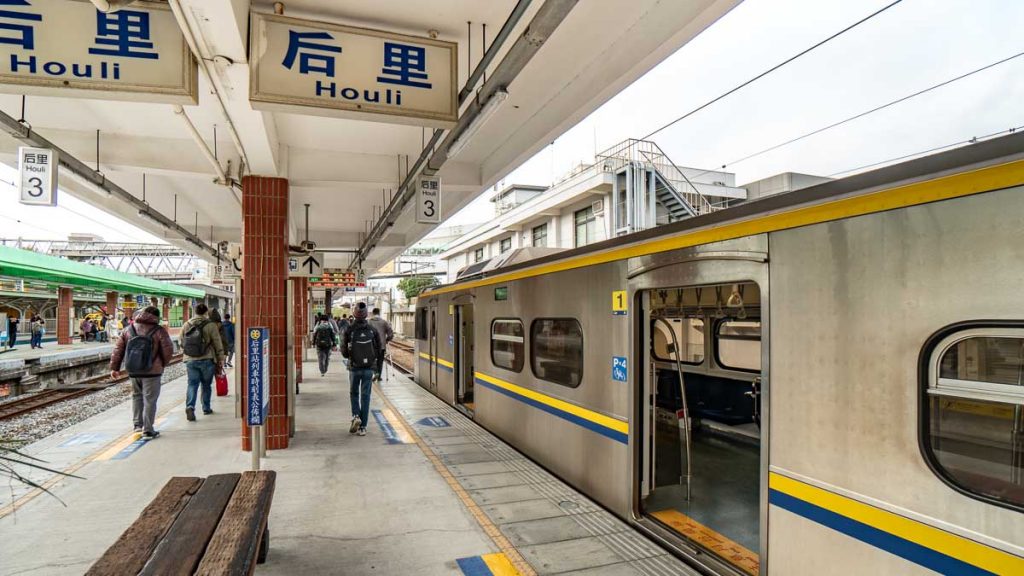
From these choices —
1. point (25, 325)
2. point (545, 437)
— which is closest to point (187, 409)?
point (545, 437)

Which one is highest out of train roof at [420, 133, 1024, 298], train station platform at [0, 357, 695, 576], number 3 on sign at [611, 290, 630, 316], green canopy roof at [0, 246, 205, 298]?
green canopy roof at [0, 246, 205, 298]

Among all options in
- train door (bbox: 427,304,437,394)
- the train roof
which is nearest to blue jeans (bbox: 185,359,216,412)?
train door (bbox: 427,304,437,394)

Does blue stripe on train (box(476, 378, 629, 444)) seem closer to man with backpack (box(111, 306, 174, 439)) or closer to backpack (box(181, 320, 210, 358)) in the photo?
man with backpack (box(111, 306, 174, 439))

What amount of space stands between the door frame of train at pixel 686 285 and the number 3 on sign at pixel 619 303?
0.30ft

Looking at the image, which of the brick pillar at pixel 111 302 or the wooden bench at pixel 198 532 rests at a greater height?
the brick pillar at pixel 111 302

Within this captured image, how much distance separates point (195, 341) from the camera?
7906 mm

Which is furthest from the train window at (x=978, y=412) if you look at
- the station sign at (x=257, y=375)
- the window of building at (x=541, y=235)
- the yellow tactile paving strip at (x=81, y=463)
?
the window of building at (x=541, y=235)

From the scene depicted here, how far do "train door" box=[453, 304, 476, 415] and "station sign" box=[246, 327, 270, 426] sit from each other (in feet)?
14.0

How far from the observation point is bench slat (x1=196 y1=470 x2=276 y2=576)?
8.15 ft

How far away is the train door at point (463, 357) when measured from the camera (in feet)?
30.5

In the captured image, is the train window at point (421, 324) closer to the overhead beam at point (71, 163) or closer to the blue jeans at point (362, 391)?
the blue jeans at point (362, 391)

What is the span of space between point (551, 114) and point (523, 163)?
4.41 feet

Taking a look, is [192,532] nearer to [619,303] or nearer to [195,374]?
[619,303]

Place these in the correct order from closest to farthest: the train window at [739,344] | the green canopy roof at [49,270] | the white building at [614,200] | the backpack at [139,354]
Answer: the train window at [739,344] → the backpack at [139,354] → the green canopy roof at [49,270] → the white building at [614,200]
